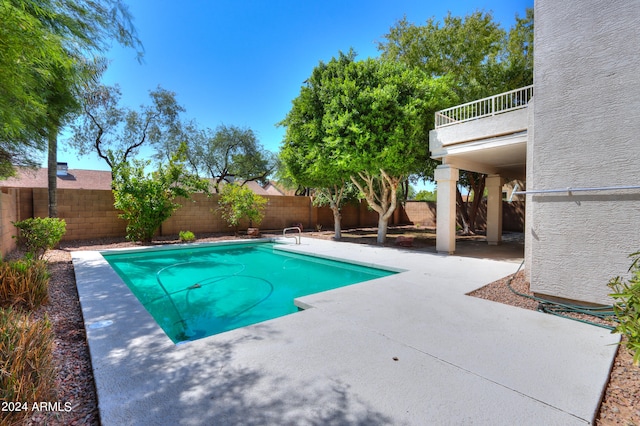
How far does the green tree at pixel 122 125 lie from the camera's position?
1491cm

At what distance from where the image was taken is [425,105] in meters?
9.76

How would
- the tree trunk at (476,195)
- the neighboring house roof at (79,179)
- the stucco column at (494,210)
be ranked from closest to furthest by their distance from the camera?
the stucco column at (494,210) → the tree trunk at (476,195) → the neighboring house roof at (79,179)

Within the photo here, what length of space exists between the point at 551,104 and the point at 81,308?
7.84 meters

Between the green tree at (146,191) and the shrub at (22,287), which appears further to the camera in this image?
the green tree at (146,191)

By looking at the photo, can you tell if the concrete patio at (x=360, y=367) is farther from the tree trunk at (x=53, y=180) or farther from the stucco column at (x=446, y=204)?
the tree trunk at (x=53, y=180)

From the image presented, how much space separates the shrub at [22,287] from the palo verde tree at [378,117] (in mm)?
8012

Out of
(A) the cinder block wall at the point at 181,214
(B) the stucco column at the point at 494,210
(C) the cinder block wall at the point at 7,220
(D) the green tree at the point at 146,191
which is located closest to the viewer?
(C) the cinder block wall at the point at 7,220

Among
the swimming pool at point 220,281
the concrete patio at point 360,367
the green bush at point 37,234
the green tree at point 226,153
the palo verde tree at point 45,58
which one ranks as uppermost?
the green tree at point 226,153

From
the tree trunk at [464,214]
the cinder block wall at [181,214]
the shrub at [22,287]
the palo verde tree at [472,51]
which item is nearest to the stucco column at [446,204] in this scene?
the palo verde tree at [472,51]

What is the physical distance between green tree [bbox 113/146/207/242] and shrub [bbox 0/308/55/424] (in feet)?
30.6

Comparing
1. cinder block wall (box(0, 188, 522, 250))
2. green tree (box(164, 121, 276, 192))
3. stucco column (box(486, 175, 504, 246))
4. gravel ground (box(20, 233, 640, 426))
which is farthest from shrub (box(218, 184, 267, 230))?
stucco column (box(486, 175, 504, 246))

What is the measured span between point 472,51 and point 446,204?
9.65m

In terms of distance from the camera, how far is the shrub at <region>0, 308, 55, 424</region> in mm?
1922

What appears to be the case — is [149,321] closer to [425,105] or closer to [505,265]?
[505,265]
